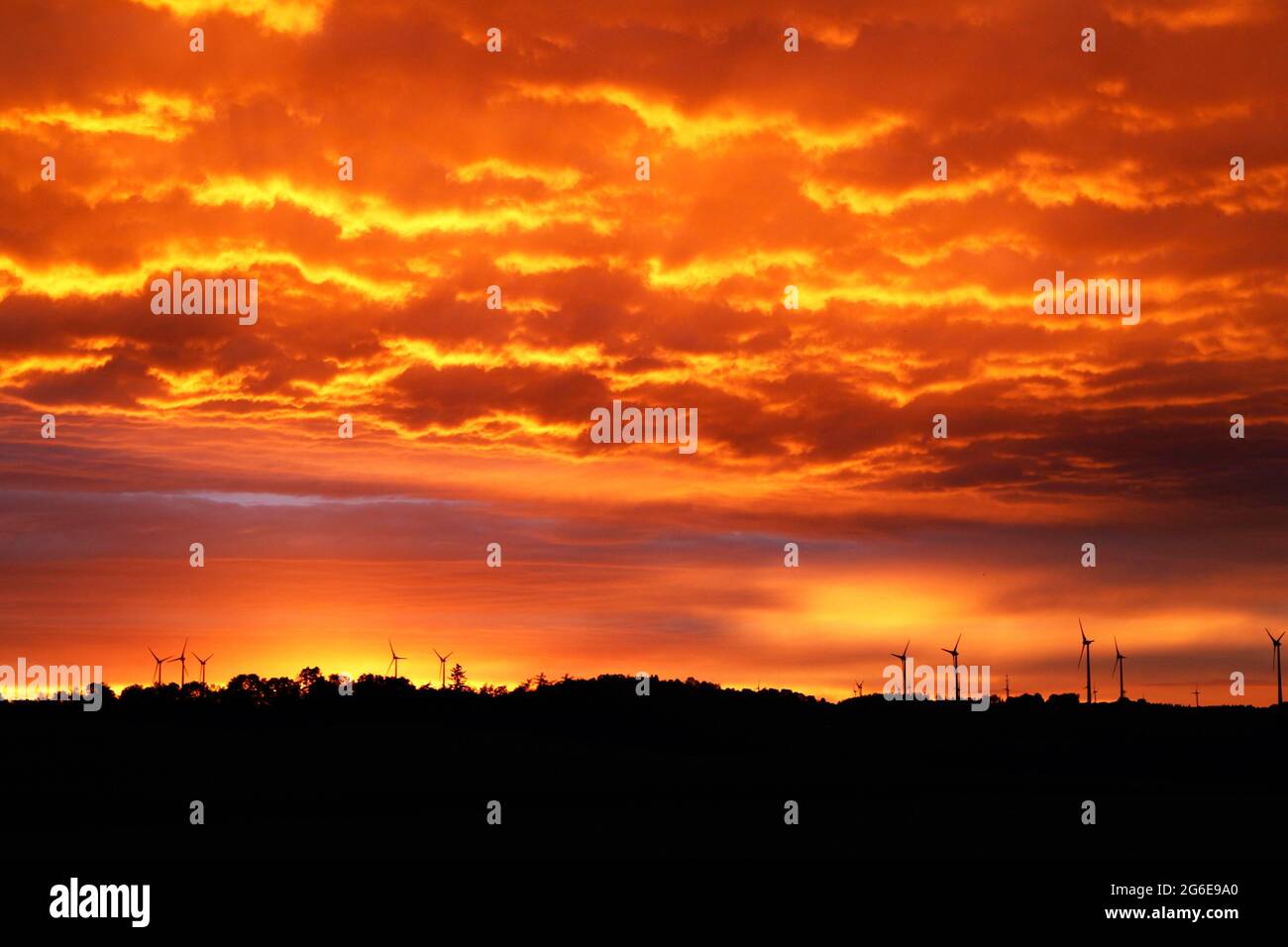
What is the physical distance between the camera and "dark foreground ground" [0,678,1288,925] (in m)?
69.6

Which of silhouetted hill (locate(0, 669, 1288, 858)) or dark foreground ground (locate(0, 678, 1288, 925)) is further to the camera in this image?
silhouetted hill (locate(0, 669, 1288, 858))

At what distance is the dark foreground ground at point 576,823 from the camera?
69.6 metres

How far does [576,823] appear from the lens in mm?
107125

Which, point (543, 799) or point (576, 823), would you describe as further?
point (543, 799)

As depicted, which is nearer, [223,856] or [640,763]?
[223,856]

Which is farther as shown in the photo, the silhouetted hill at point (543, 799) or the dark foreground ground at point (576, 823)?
the silhouetted hill at point (543, 799)

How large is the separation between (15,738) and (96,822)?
6397cm
